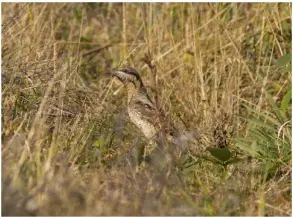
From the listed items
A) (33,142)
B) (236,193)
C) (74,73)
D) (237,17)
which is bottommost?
(236,193)

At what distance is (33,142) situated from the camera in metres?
4.93

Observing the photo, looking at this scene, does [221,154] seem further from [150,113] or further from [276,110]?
[150,113]

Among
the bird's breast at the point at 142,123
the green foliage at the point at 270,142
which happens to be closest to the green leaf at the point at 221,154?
the green foliage at the point at 270,142

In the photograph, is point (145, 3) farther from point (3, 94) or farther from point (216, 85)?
point (3, 94)

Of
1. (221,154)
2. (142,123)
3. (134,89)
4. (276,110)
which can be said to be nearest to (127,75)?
(134,89)

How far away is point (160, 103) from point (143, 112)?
0.18 meters

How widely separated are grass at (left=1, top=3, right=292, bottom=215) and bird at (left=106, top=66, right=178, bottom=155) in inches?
4.3

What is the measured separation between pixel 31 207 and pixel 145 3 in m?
4.05

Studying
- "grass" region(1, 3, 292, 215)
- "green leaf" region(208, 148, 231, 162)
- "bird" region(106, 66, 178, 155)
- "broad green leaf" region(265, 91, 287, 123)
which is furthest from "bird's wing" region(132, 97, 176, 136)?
"broad green leaf" region(265, 91, 287, 123)

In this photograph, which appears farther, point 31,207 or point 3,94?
point 3,94

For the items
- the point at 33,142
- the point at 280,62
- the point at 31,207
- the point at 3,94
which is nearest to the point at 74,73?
the point at 3,94

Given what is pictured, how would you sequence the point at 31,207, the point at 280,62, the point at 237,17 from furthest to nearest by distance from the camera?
the point at 237,17 < the point at 280,62 < the point at 31,207

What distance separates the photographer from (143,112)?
5965 millimetres

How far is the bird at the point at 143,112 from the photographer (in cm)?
541
